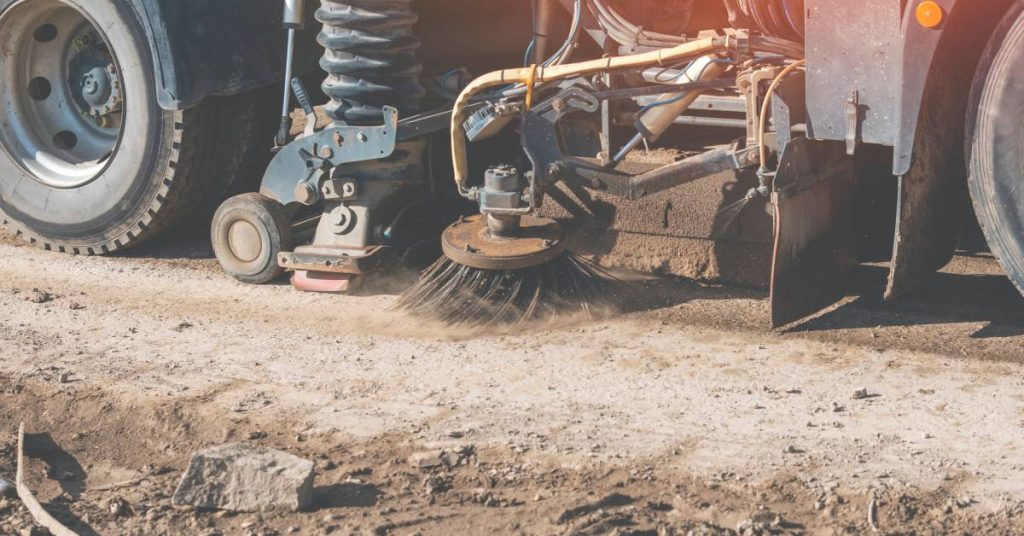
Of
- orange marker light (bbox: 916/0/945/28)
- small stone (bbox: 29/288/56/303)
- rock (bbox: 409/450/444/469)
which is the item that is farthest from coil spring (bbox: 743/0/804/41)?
small stone (bbox: 29/288/56/303)

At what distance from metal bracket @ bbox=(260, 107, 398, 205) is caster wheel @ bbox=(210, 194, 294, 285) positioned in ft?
0.26

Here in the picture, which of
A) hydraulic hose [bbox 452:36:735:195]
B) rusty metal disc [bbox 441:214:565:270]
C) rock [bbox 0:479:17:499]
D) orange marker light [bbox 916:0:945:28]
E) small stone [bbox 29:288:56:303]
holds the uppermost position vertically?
orange marker light [bbox 916:0:945:28]

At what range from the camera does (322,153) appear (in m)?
5.41

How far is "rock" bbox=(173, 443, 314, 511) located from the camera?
11.7ft

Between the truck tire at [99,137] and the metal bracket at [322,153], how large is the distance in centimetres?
50

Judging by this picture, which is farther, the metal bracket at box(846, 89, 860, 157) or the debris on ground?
the metal bracket at box(846, 89, 860, 157)

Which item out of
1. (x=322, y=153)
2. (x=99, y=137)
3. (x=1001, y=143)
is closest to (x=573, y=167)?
(x=322, y=153)

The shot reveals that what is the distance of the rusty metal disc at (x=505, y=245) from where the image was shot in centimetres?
500

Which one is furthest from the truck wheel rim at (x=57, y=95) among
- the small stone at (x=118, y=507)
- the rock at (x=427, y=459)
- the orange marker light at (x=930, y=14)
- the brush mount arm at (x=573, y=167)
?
the orange marker light at (x=930, y=14)

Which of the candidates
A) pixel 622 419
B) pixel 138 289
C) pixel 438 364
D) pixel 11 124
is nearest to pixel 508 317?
pixel 438 364

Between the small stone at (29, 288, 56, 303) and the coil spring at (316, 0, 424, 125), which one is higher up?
the coil spring at (316, 0, 424, 125)

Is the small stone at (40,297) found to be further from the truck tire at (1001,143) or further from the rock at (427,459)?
the truck tire at (1001,143)

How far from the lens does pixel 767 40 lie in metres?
4.66

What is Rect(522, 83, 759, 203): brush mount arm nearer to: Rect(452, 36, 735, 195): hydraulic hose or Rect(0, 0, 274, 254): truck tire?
Rect(452, 36, 735, 195): hydraulic hose
